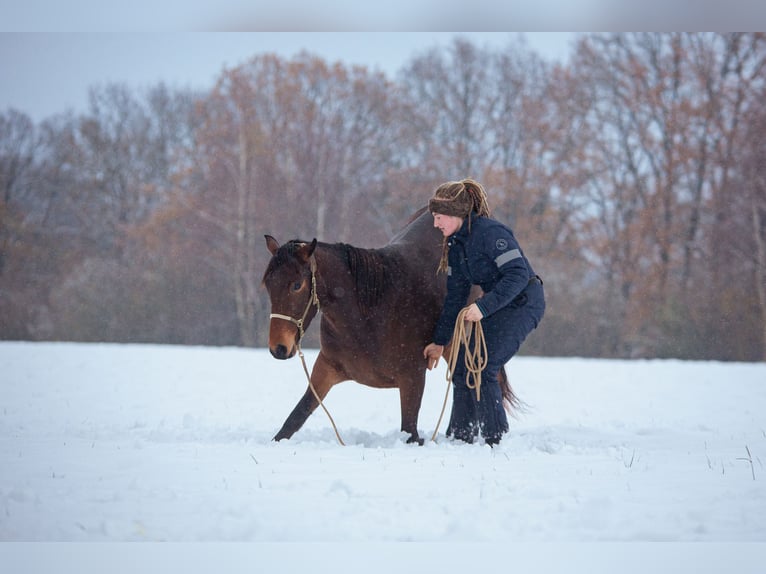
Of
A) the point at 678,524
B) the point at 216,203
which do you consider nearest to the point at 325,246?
the point at 678,524

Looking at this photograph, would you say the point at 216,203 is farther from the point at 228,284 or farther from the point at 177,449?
the point at 177,449

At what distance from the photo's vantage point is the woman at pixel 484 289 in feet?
14.3

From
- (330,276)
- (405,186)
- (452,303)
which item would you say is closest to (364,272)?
(330,276)

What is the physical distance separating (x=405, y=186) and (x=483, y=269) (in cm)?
1316

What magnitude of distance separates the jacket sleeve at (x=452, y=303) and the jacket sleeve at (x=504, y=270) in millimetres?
194

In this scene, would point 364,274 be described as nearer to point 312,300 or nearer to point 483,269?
point 312,300

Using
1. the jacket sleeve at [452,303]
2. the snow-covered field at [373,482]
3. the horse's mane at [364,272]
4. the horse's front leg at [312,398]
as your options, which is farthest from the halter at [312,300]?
the jacket sleeve at [452,303]

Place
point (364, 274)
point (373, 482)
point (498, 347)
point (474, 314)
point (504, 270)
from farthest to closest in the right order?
point (364, 274), point (498, 347), point (504, 270), point (474, 314), point (373, 482)

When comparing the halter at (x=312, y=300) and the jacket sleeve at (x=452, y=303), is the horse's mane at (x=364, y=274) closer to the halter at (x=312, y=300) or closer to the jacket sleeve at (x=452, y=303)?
the halter at (x=312, y=300)

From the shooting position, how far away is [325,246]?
4477 mm

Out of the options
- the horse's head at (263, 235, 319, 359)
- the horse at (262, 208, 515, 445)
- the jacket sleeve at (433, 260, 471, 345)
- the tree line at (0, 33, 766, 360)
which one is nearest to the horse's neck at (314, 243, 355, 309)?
the horse at (262, 208, 515, 445)

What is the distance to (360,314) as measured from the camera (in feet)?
14.8

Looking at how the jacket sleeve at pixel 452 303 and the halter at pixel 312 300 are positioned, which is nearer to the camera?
the halter at pixel 312 300

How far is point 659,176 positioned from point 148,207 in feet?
37.6
